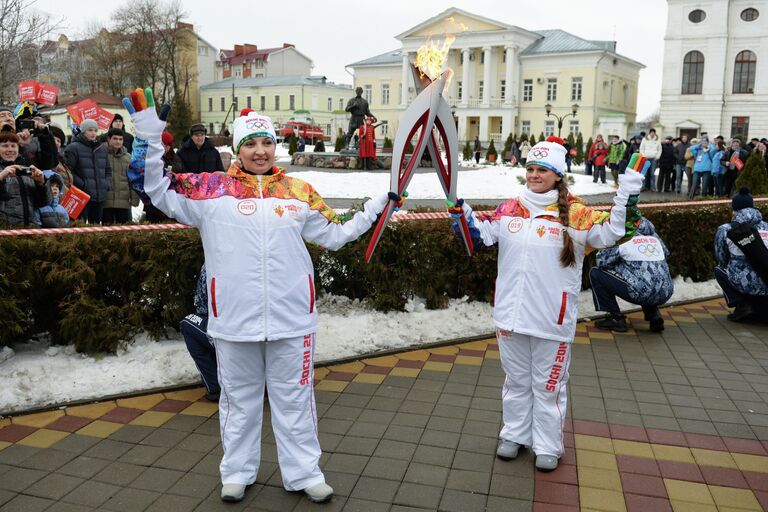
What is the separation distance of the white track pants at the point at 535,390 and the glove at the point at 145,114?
2288 mm

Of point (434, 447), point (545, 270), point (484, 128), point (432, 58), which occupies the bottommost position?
point (434, 447)

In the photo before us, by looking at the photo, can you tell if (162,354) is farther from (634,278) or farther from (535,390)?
(634,278)

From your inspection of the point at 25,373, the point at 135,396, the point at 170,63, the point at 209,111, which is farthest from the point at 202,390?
the point at 209,111

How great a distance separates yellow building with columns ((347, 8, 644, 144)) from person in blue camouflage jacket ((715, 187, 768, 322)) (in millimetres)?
53046

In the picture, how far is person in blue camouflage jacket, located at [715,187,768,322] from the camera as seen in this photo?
7.15m

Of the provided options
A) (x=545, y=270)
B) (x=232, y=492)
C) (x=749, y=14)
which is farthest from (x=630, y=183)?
(x=749, y=14)

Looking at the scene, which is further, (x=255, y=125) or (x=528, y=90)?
(x=528, y=90)

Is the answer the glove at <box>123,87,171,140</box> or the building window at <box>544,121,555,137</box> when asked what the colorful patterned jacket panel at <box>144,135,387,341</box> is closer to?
the glove at <box>123,87,171,140</box>

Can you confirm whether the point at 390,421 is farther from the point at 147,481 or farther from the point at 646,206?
the point at 646,206

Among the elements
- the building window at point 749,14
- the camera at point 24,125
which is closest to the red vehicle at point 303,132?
the building window at point 749,14

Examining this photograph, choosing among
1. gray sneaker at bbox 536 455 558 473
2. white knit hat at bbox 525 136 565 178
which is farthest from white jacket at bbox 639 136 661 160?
gray sneaker at bbox 536 455 558 473

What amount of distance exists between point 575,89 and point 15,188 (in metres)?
60.0

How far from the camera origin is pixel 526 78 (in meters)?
62.8

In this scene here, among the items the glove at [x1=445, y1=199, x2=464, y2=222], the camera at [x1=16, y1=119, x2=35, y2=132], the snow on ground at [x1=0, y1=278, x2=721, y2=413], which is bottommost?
the snow on ground at [x1=0, y1=278, x2=721, y2=413]
